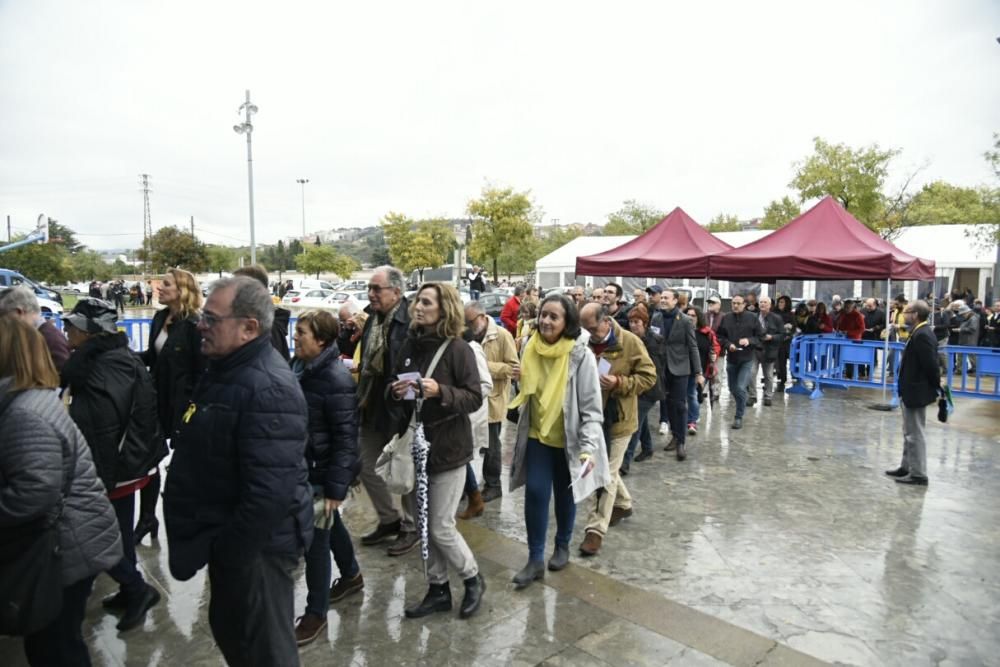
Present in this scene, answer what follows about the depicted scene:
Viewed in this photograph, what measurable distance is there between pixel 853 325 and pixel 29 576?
13.0 m

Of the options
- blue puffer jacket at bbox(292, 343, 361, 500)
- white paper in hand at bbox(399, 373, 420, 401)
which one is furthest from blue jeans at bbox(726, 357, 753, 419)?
blue puffer jacket at bbox(292, 343, 361, 500)

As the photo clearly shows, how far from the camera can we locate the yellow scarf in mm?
3959

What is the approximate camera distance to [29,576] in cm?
238

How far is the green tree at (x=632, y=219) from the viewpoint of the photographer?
57656 mm

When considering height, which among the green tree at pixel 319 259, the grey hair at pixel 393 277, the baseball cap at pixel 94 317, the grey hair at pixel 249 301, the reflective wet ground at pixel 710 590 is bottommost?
the reflective wet ground at pixel 710 590

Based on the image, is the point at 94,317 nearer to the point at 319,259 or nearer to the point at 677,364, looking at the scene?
the point at 677,364

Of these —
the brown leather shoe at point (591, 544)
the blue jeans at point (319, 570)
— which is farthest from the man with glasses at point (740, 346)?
the blue jeans at point (319, 570)

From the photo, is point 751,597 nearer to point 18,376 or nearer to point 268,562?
point 268,562

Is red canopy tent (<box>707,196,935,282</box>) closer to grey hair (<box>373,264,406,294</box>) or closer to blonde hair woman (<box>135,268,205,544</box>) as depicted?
grey hair (<box>373,264,406,294</box>)

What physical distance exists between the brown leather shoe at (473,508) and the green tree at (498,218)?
3225 cm

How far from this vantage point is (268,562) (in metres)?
2.38

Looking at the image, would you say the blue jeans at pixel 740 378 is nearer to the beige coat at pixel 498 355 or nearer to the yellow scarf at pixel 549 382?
the beige coat at pixel 498 355

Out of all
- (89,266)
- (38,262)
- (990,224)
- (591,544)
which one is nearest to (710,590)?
(591,544)

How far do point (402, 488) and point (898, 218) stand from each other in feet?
114
